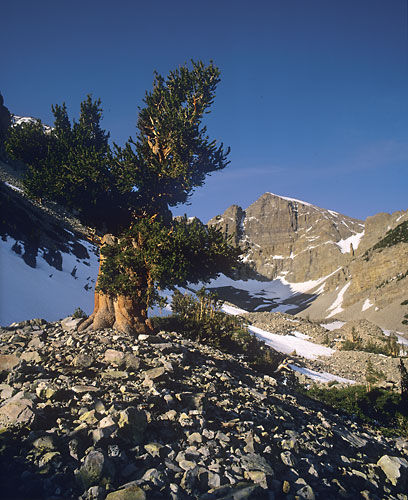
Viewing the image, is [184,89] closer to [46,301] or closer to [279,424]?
[279,424]

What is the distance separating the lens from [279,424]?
7.18 meters

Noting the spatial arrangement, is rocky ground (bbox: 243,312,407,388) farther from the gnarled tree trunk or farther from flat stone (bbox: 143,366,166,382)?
flat stone (bbox: 143,366,166,382)

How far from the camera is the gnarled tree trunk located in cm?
1276

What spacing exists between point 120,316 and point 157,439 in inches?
334

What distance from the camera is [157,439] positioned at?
5176 mm

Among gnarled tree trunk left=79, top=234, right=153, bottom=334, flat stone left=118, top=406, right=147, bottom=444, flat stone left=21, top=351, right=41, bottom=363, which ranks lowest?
flat stone left=21, top=351, right=41, bottom=363

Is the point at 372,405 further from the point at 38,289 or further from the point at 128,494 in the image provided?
the point at 38,289

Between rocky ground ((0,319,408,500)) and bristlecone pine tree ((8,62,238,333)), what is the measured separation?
13.4 ft

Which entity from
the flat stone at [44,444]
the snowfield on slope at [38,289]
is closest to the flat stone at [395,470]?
the flat stone at [44,444]

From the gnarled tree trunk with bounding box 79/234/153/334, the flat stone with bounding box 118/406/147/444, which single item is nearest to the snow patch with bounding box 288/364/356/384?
the gnarled tree trunk with bounding box 79/234/153/334

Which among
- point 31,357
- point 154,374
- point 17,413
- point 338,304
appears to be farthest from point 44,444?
point 338,304

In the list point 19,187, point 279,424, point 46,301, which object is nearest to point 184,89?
point 279,424

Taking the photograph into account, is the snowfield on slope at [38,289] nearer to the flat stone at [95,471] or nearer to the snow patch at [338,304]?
the flat stone at [95,471]

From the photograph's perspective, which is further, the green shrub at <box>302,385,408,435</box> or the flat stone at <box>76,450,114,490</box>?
the green shrub at <box>302,385,408,435</box>
